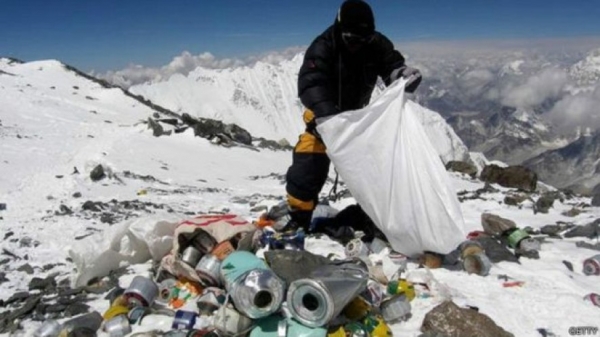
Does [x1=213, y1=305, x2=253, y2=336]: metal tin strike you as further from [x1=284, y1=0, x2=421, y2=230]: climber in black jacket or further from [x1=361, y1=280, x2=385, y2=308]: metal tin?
[x1=284, y1=0, x2=421, y2=230]: climber in black jacket

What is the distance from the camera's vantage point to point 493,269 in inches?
179

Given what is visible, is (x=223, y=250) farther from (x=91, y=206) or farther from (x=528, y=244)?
(x=91, y=206)

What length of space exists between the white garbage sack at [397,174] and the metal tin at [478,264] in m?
0.19

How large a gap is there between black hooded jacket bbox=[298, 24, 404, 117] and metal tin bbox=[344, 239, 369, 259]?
4.24 ft

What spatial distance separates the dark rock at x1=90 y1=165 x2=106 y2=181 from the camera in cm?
1077

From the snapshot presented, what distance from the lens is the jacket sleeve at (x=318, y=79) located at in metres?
4.77

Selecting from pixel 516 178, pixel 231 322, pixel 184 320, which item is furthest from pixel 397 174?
pixel 516 178

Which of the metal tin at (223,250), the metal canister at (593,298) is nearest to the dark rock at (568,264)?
the metal canister at (593,298)

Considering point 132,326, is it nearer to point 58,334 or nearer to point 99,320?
point 99,320

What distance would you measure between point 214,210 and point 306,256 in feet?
16.3

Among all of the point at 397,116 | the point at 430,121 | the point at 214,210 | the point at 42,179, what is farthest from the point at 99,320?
the point at 430,121

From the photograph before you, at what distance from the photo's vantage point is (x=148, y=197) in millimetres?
9836

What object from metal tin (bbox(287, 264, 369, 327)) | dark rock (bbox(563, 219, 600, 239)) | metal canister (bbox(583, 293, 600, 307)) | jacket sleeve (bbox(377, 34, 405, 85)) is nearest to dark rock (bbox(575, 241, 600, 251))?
dark rock (bbox(563, 219, 600, 239))

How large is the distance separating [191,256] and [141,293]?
1.84ft
